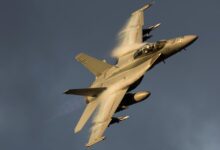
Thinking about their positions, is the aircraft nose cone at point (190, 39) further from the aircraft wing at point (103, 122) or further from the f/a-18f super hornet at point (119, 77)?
the aircraft wing at point (103, 122)

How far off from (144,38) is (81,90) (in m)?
13.7

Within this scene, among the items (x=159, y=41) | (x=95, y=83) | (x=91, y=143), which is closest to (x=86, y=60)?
(x=95, y=83)

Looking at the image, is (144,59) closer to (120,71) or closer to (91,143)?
(120,71)

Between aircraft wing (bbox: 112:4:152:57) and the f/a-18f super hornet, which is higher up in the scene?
aircraft wing (bbox: 112:4:152:57)

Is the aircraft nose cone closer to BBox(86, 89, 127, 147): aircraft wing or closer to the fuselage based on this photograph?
the fuselage

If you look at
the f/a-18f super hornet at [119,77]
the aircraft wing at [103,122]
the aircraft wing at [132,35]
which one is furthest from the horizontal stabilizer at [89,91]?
the aircraft wing at [132,35]

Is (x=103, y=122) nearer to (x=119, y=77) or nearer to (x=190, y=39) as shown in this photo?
(x=119, y=77)

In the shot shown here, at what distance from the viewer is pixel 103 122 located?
7462 centimetres

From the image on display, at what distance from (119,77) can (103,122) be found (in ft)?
24.6

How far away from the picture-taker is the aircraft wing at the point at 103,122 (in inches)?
2857

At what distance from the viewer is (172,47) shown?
79562mm

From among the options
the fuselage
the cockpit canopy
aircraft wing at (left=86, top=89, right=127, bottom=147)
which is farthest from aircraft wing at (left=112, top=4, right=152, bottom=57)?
aircraft wing at (left=86, top=89, right=127, bottom=147)

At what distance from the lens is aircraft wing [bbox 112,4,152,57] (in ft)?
280

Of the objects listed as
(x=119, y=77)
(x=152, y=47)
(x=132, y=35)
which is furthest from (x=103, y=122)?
(x=132, y=35)
